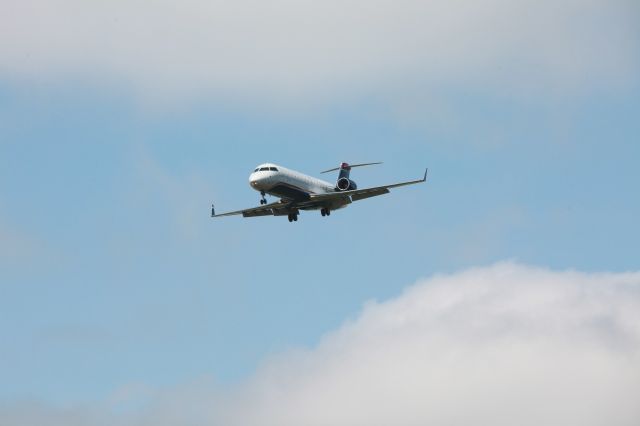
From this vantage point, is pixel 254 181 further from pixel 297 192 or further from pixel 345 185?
pixel 345 185

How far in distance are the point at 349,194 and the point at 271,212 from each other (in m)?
6.91

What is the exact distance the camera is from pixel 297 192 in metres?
110

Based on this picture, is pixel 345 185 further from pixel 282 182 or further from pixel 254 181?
pixel 254 181

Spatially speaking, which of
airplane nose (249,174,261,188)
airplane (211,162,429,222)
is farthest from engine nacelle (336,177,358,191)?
airplane nose (249,174,261,188)

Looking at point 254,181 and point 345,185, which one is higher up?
point 345,185

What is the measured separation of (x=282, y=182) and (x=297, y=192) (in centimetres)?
239

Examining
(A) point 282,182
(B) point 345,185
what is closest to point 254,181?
(A) point 282,182

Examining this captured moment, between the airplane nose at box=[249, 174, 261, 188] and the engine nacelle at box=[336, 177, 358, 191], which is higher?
the engine nacelle at box=[336, 177, 358, 191]

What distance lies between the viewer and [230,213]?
116 meters

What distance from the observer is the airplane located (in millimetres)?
107438

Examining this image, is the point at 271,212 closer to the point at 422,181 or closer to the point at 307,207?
the point at 307,207

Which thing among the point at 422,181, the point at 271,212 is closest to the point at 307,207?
the point at 271,212

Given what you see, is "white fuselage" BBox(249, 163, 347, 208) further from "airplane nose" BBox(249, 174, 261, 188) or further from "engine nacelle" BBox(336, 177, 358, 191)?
"engine nacelle" BBox(336, 177, 358, 191)

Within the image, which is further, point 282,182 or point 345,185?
point 345,185
